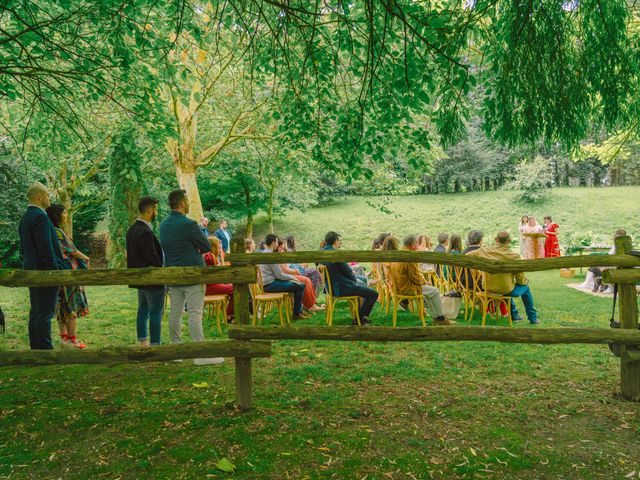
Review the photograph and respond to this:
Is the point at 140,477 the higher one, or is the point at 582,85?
the point at 582,85

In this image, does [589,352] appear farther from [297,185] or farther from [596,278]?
[297,185]

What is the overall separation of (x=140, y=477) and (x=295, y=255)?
2079 millimetres

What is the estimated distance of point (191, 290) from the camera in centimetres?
504

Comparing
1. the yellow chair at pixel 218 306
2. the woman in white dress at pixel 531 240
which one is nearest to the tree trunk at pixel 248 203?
the woman in white dress at pixel 531 240

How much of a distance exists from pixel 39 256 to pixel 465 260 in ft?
14.0

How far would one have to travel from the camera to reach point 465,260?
4.21 metres

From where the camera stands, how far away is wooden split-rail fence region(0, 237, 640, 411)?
3879mm

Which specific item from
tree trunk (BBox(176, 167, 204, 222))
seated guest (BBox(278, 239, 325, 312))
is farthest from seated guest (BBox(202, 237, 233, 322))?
tree trunk (BBox(176, 167, 204, 222))

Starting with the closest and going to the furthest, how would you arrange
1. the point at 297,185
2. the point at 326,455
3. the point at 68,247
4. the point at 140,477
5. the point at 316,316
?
the point at 140,477, the point at 326,455, the point at 68,247, the point at 316,316, the point at 297,185

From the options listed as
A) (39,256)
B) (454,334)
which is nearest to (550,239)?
(454,334)

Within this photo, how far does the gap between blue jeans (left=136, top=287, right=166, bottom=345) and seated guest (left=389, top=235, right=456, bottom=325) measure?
3377 mm

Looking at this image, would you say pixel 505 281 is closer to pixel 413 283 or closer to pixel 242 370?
pixel 413 283

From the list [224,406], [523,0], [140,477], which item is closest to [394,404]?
[224,406]

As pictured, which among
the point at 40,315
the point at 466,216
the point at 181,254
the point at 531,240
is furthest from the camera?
the point at 466,216
